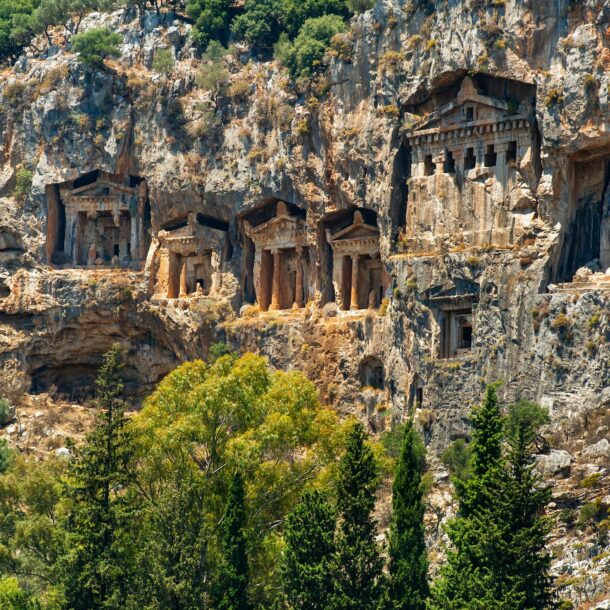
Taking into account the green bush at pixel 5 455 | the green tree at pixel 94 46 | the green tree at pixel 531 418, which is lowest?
the green bush at pixel 5 455

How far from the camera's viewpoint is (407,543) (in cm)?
5997

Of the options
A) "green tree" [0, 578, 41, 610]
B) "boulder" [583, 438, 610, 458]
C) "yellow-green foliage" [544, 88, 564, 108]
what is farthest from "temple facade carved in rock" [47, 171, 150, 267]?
"boulder" [583, 438, 610, 458]

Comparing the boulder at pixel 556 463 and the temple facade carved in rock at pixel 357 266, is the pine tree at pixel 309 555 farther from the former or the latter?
the temple facade carved in rock at pixel 357 266

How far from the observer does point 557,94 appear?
2840 inches

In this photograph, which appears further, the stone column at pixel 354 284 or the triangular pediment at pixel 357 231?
the stone column at pixel 354 284

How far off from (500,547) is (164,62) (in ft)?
129


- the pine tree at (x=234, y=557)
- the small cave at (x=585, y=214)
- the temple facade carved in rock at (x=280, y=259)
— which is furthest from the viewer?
the temple facade carved in rock at (x=280, y=259)

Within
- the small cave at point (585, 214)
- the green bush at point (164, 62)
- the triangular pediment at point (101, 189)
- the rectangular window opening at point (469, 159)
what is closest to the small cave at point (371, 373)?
the rectangular window opening at point (469, 159)

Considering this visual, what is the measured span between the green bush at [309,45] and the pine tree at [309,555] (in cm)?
2783

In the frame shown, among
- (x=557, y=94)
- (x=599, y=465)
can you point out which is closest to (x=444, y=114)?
(x=557, y=94)

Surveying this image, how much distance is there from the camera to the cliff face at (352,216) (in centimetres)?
7212

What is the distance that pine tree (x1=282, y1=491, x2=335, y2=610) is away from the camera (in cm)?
5953

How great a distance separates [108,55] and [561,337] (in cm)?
3033

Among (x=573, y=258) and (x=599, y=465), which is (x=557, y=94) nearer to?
(x=573, y=258)
